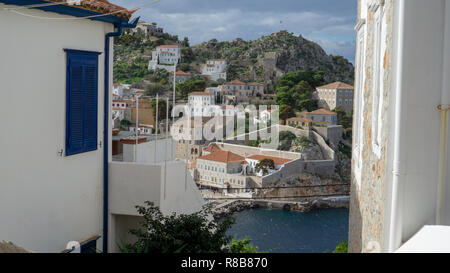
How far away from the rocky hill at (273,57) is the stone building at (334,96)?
8.99 m

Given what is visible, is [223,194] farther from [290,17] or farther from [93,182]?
[290,17]

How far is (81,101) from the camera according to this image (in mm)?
4785

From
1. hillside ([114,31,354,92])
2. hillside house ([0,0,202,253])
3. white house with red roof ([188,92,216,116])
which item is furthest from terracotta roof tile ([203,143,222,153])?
hillside house ([0,0,202,253])

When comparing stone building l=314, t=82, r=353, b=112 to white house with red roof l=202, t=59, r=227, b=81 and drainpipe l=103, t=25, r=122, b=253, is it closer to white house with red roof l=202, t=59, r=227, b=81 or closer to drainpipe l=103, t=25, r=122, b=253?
white house with red roof l=202, t=59, r=227, b=81

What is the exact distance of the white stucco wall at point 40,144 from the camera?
12.9 feet

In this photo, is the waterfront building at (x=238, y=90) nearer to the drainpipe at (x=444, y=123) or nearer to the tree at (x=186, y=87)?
the tree at (x=186, y=87)

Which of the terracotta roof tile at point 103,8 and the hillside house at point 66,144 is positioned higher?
the terracotta roof tile at point 103,8

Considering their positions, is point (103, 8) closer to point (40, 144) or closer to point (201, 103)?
point (40, 144)

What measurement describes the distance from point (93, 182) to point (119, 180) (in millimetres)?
284

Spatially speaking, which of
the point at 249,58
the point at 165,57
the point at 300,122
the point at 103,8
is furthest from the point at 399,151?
the point at 249,58

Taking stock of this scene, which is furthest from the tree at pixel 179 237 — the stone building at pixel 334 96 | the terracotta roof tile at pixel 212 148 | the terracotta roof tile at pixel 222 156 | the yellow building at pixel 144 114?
the stone building at pixel 334 96

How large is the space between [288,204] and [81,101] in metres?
44.5

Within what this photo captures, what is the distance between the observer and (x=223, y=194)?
155 feet
